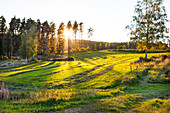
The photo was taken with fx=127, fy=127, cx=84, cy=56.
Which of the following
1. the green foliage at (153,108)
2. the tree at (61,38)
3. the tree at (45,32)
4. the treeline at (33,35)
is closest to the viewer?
the green foliage at (153,108)

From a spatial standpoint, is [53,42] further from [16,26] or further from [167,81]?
[167,81]

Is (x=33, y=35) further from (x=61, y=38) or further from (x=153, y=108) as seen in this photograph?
(x=153, y=108)

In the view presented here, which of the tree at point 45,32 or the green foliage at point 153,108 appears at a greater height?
the tree at point 45,32

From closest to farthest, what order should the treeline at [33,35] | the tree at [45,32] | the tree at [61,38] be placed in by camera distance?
the treeline at [33,35] → the tree at [45,32] → the tree at [61,38]

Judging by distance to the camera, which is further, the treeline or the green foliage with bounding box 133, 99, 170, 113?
the treeline

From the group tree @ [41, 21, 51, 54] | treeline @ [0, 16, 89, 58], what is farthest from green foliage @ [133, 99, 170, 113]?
tree @ [41, 21, 51, 54]

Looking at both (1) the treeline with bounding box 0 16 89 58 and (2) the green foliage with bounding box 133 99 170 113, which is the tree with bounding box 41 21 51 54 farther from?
(2) the green foliage with bounding box 133 99 170 113

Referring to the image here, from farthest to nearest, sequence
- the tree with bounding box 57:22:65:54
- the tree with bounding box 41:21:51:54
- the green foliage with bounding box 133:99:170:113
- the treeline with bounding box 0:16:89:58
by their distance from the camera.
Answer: the tree with bounding box 57:22:65:54 → the tree with bounding box 41:21:51:54 → the treeline with bounding box 0:16:89:58 → the green foliage with bounding box 133:99:170:113

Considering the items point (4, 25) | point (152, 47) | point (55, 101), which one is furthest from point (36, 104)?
point (4, 25)

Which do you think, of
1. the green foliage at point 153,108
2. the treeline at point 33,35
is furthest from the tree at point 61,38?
the green foliage at point 153,108

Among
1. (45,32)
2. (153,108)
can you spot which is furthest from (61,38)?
(153,108)

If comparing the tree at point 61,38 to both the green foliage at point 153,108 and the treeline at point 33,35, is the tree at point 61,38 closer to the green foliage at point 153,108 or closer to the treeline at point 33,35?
the treeline at point 33,35

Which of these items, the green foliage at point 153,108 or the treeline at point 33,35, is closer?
the green foliage at point 153,108

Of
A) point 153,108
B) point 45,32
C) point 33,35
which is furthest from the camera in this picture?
point 45,32
